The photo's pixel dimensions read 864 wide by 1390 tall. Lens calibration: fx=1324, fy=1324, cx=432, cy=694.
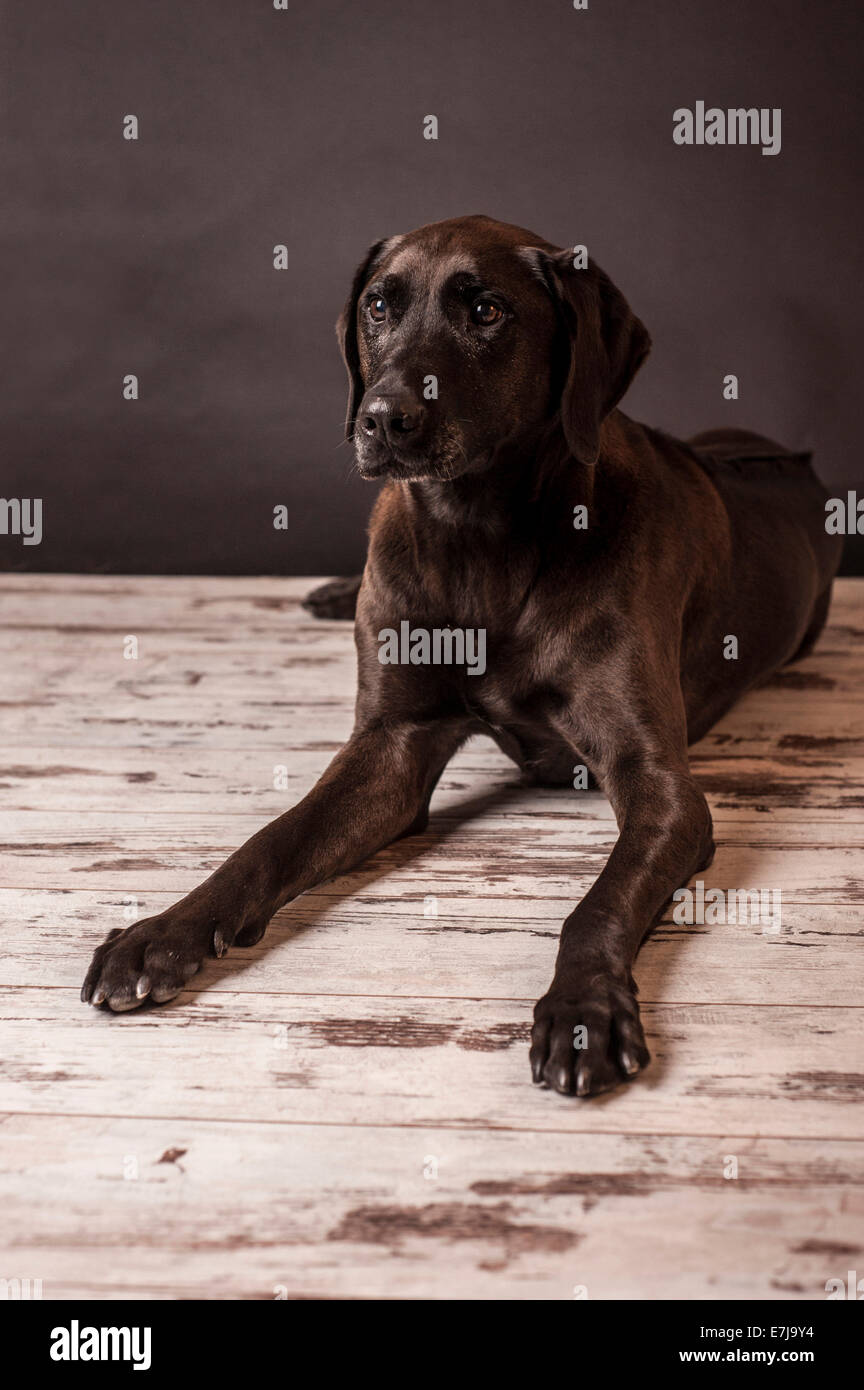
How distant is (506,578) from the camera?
7.90 feet

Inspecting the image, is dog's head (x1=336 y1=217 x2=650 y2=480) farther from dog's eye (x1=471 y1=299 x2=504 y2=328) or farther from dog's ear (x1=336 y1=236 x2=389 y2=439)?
dog's ear (x1=336 y1=236 x2=389 y2=439)

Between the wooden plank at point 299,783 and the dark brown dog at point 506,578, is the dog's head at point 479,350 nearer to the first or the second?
the dark brown dog at point 506,578

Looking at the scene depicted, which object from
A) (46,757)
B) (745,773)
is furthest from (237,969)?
(745,773)

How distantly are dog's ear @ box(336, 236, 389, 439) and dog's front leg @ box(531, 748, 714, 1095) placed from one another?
2.96 ft

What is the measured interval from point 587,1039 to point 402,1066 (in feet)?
0.82

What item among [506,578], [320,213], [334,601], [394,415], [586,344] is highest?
[320,213]

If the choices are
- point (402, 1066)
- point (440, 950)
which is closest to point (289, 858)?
point (440, 950)

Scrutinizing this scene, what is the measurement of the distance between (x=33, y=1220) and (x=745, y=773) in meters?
1.83

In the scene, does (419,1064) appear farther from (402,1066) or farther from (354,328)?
(354,328)

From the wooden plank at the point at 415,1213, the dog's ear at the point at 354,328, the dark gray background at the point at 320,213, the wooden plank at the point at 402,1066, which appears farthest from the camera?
the dark gray background at the point at 320,213

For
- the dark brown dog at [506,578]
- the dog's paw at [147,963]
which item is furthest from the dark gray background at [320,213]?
the dog's paw at [147,963]

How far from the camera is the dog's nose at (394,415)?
2.13 meters

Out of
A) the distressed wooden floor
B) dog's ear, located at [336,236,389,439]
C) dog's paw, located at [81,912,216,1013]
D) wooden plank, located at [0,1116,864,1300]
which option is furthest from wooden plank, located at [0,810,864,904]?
dog's ear, located at [336,236,389,439]
